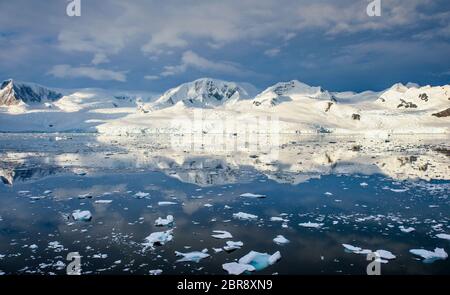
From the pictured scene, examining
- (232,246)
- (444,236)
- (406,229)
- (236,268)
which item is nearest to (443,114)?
(406,229)

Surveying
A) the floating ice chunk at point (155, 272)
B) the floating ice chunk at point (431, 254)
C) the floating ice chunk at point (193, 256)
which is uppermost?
the floating ice chunk at point (431, 254)

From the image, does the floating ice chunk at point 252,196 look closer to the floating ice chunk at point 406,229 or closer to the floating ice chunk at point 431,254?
the floating ice chunk at point 406,229

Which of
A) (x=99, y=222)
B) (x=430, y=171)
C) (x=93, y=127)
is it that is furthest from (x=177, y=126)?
(x=99, y=222)

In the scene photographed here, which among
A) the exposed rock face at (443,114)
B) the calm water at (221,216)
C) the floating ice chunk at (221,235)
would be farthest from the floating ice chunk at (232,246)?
the exposed rock face at (443,114)

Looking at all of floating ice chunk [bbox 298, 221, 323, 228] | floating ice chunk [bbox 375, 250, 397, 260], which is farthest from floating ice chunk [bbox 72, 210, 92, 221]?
floating ice chunk [bbox 375, 250, 397, 260]

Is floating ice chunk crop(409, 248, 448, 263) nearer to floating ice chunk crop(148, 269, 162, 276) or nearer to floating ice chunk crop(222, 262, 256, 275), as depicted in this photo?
floating ice chunk crop(222, 262, 256, 275)
